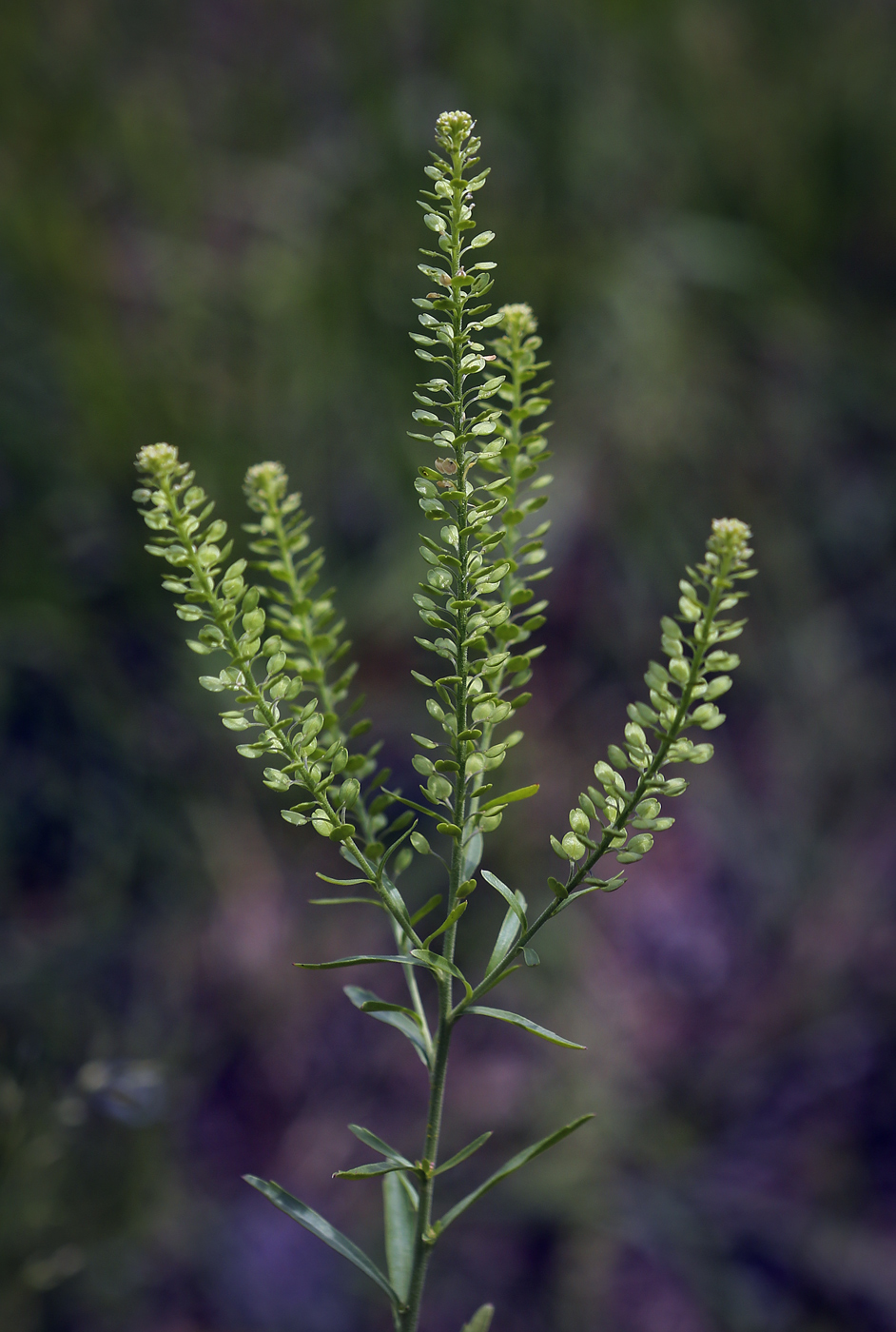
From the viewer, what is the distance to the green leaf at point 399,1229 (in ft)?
1.77

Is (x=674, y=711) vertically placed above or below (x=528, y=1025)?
above

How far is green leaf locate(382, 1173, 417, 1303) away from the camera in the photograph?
0.54m

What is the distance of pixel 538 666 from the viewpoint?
233 centimetres

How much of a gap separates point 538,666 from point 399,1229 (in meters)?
1.82

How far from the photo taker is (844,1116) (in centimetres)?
182

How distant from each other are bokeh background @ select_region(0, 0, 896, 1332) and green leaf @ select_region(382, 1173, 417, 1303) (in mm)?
644

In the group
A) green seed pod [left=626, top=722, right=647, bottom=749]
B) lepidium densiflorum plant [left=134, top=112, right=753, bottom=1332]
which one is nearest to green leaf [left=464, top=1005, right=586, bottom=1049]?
lepidium densiflorum plant [left=134, top=112, right=753, bottom=1332]

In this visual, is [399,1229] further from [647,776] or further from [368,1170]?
[647,776]

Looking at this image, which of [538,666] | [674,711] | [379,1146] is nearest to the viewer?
[674,711]

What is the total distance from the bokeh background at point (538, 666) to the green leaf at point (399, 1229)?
2.11 feet

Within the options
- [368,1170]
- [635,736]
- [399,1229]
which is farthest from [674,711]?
[399,1229]

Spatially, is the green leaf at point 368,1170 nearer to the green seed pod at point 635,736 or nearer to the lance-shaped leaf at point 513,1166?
the lance-shaped leaf at point 513,1166

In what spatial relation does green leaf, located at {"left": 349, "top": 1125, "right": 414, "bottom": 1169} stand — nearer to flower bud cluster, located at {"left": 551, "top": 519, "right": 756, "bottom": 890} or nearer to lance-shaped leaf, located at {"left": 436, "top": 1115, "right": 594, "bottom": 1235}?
lance-shaped leaf, located at {"left": 436, "top": 1115, "right": 594, "bottom": 1235}

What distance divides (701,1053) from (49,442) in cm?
185
